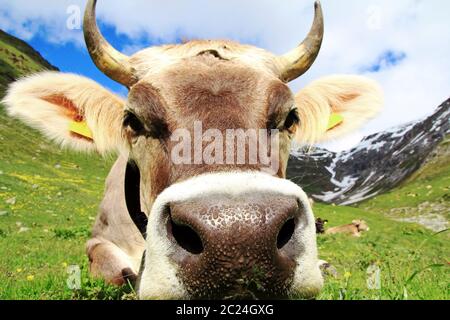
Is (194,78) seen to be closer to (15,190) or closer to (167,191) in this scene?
(167,191)

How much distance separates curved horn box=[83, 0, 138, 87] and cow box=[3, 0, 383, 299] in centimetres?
1

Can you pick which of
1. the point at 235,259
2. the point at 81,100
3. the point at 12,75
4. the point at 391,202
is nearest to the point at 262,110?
the point at 235,259

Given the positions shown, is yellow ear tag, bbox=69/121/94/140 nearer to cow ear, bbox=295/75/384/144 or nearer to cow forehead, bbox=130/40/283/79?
cow forehead, bbox=130/40/283/79

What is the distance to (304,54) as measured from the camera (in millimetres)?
5527

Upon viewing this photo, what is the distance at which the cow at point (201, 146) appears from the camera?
2.92 meters

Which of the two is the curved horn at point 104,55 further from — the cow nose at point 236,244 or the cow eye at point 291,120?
the cow nose at point 236,244

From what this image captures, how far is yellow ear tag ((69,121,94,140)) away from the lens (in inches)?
229

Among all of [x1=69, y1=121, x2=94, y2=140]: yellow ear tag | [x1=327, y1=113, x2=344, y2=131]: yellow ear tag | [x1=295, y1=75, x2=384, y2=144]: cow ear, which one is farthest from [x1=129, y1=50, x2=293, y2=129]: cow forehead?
[x1=327, y1=113, x2=344, y2=131]: yellow ear tag

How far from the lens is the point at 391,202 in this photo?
68125mm

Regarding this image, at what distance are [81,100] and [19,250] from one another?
605 centimetres

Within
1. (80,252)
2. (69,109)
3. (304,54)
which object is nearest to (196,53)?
(304,54)

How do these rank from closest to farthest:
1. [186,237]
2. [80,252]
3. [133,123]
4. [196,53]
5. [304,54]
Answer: [186,237] → [133,123] → [196,53] → [304,54] → [80,252]

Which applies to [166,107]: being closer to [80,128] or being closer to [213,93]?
[213,93]

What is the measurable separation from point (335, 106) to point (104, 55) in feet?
10.0
